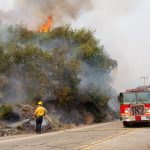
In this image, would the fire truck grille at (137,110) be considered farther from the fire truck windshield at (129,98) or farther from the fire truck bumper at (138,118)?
the fire truck windshield at (129,98)

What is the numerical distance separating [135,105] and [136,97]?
1.78 ft

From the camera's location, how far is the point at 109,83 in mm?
42469

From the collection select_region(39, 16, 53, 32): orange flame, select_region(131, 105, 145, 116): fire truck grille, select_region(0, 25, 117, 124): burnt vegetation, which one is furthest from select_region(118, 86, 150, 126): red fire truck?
select_region(39, 16, 53, 32): orange flame

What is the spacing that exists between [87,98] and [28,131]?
16.2 metres

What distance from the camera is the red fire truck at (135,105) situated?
27.4 metres

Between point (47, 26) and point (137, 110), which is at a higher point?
point (47, 26)

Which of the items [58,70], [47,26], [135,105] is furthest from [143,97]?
[47,26]

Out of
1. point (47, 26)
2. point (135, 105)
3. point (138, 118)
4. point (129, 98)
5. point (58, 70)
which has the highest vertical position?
point (47, 26)

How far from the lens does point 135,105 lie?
27531mm

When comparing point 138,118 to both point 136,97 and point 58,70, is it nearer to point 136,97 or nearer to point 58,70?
point 136,97

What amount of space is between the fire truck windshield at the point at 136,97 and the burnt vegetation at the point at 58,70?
8304 millimetres

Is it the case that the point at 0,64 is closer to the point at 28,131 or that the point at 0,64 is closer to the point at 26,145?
the point at 28,131

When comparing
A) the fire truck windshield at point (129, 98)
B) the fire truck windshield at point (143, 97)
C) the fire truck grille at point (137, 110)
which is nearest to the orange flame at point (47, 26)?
the fire truck windshield at point (129, 98)

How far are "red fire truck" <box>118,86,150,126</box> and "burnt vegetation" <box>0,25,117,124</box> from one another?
8.24m
